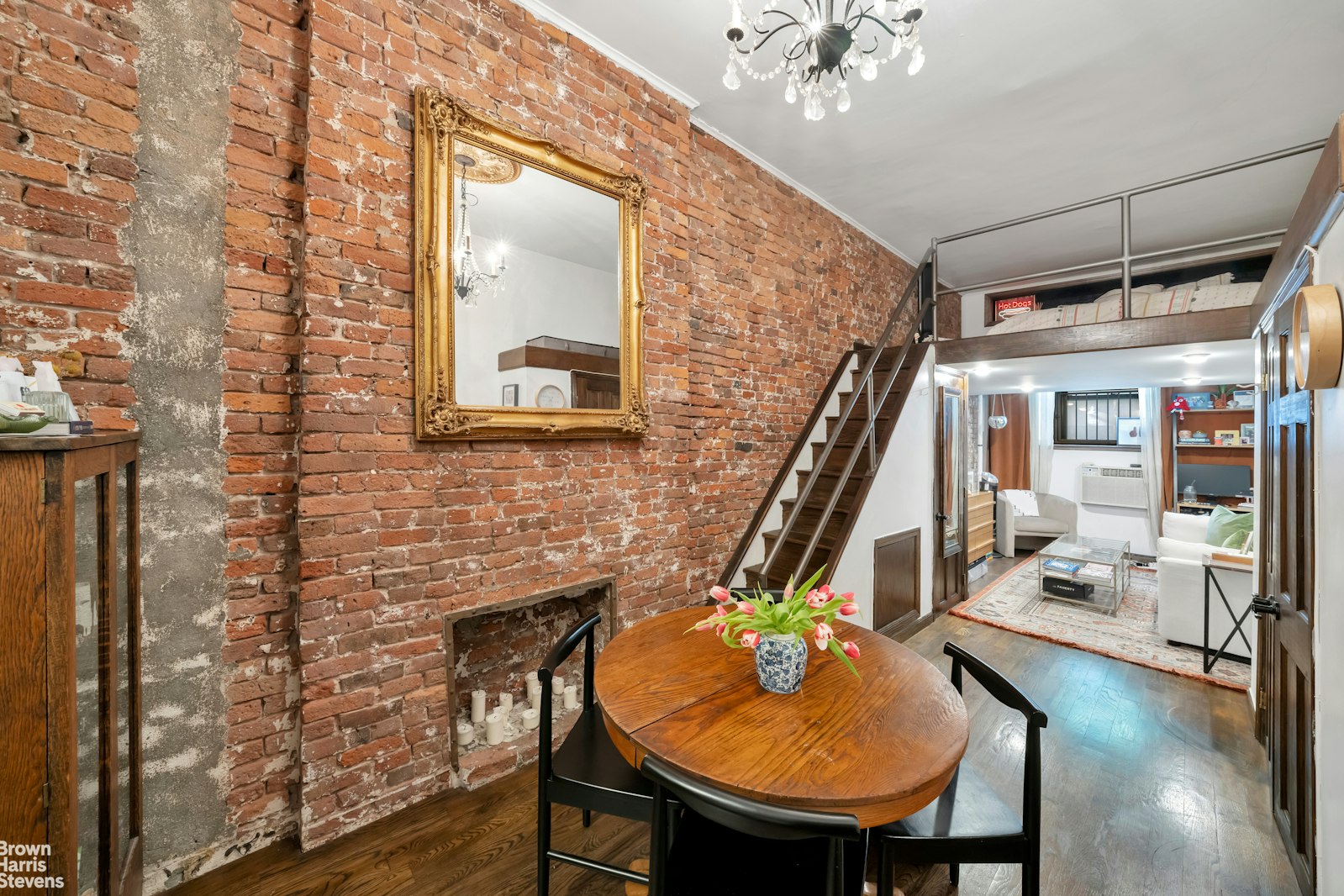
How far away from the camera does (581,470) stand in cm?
257

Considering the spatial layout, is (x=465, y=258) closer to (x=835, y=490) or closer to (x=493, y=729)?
(x=493, y=729)

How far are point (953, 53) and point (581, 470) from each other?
2.79 m

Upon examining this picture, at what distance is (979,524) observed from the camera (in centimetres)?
569

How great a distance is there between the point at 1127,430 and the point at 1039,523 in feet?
6.94

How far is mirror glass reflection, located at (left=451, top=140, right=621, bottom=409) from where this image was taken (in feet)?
7.11

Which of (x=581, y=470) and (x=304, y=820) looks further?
(x=581, y=470)

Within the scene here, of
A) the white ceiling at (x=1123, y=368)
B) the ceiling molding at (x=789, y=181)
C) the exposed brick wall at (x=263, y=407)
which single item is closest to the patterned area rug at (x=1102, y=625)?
the white ceiling at (x=1123, y=368)

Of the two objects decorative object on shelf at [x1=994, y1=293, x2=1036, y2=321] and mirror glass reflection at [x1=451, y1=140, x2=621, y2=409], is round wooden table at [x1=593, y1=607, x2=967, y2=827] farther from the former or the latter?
decorative object on shelf at [x1=994, y1=293, x2=1036, y2=321]

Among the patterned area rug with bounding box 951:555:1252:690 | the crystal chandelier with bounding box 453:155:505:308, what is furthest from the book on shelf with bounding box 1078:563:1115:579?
the crystal chandelier with bounding box 453:155:505:308

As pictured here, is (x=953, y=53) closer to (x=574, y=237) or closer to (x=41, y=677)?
(x=574, y=237)

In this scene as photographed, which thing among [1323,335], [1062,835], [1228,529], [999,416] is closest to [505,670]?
[1062,835]

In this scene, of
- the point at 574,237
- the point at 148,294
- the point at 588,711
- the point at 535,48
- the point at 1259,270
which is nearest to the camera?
the point at 148,294

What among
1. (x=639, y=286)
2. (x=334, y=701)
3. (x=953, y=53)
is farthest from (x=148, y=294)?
(x=953, y=53)

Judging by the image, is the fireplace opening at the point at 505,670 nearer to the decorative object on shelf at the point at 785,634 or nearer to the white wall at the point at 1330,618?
the decorative object on shelf at the point at 785,634
